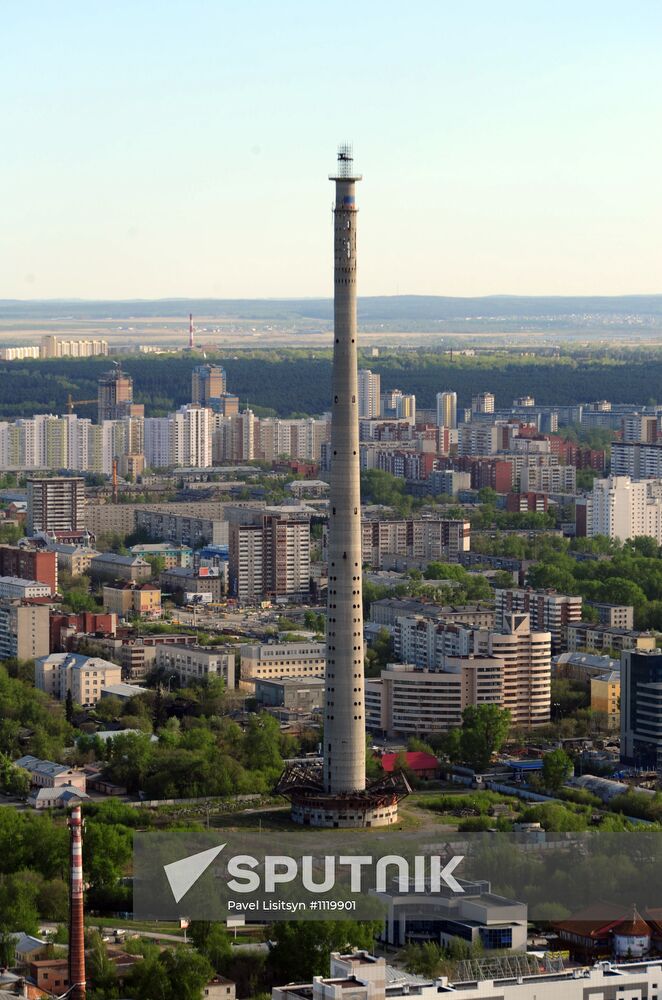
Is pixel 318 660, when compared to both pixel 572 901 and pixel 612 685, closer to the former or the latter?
pixel 612 685

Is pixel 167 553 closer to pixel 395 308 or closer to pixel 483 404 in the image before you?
pixel 483 404

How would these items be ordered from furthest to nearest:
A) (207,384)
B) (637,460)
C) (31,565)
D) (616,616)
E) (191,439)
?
(207,384) → (191,439) → (637,460) → (31,565) → (616,616)

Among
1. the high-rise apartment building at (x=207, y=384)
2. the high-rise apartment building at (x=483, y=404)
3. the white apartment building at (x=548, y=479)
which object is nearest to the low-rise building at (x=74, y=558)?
the white apartment building at (x=548, y=479)

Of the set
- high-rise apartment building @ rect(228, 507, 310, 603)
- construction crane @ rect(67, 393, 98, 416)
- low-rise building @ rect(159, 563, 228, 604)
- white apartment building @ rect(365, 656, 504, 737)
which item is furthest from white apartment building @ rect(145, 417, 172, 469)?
white apartment building @ rect(365, 656, 504, 737)

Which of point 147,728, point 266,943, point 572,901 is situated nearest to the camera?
point 266,943

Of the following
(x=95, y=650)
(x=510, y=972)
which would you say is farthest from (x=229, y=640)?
(x=510, y=972)

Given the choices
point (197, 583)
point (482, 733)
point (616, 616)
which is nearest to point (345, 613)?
point (482, 733)

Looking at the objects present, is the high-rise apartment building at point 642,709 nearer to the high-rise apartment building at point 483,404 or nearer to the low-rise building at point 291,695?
the low-rise building at point 291,695
